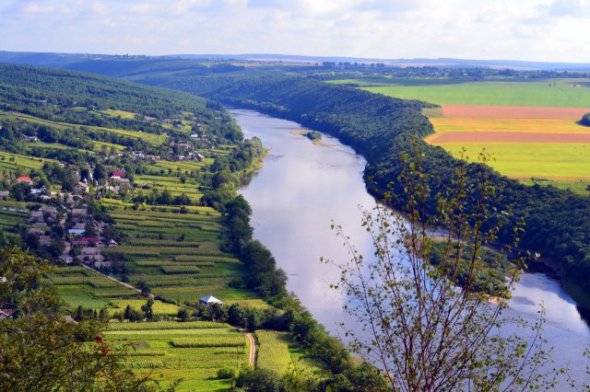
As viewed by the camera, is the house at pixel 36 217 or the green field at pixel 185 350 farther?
the house at pixel 36 217

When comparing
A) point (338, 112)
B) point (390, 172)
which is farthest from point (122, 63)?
point (390, 172)

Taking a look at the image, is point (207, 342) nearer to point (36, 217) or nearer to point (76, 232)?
point (76, 232)

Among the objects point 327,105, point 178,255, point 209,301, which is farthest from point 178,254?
point 327,105

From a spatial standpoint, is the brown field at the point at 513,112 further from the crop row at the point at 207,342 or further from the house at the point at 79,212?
the crop row at the point at 207,342

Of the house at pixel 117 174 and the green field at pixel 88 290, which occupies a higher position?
the house at pixel 117 174

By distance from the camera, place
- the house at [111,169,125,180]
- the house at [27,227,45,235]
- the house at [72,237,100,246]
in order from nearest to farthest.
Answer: the house at [72,237,100,246], the house at [27,227,45,235], the house at [111,169,125,180]

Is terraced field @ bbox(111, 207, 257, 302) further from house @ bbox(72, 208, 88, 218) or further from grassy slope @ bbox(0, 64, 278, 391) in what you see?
house @ bbox(72, 208, 88, 218)

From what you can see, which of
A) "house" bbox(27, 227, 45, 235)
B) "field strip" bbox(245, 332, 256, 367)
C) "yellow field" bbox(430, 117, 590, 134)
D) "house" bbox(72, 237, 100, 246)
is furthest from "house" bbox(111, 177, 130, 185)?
"yellow field" bbox(430, 117, 590, 134)

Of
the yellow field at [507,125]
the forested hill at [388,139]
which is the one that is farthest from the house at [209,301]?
the yellow field at [507,125]
